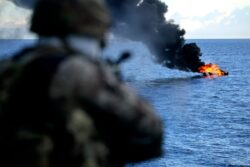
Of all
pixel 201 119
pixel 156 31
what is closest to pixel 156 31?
pixel 156 31

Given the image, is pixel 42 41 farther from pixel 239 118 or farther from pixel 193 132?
pixel 239 118

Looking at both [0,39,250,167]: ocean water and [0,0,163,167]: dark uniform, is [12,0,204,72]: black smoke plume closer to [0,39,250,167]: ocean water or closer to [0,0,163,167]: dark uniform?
[0,39,250,167]: ocean water

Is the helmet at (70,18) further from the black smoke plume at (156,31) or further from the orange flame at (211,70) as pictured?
the orange flame at (211,70)

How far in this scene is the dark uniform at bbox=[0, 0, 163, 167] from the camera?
309 cm

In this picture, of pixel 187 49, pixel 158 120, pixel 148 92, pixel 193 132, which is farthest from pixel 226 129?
pixel 158 120

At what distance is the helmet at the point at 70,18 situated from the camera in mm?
3281

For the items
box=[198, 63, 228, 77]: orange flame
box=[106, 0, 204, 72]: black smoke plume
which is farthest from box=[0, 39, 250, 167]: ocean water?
box=[106, 0, 204, 72]: black smoke plume

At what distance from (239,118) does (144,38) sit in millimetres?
41477

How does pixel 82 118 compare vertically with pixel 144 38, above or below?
above

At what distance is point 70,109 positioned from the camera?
3.09m

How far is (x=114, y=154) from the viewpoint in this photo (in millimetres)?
3309

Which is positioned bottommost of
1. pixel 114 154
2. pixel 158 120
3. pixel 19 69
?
pixel 114 154

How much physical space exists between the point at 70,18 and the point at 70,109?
58cm

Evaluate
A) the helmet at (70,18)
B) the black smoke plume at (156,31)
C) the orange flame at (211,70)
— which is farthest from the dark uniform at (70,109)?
the orange flame at (211,70)
